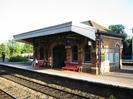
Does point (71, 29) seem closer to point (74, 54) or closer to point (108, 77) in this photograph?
point (108, 77)

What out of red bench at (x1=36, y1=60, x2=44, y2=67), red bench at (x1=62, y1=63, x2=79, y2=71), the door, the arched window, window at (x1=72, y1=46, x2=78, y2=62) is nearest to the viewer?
the arched window

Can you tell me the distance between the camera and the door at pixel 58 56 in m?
24.0

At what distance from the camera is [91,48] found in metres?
18.6

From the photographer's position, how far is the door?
2402 centimetres

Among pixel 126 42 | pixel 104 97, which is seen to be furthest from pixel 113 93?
pixel 126 42

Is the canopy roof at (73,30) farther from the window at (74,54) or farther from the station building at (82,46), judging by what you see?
the window at (74,54)

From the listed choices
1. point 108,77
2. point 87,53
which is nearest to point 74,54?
point 87,53

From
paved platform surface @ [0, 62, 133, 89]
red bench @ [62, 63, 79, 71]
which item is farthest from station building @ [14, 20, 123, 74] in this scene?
paved platform surface @ [0, 62, 133, 89]

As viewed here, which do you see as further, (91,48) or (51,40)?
(51,40)

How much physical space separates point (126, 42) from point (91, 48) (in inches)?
1275

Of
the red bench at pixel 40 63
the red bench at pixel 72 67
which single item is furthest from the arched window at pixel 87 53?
the red bench at pixel 40 63

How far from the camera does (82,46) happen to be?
19.3 meters

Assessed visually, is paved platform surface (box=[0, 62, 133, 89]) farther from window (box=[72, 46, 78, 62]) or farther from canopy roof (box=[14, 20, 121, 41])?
canopy roof (box=[14, 20, 121, 41])

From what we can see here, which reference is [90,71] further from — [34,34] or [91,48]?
[34,34]
